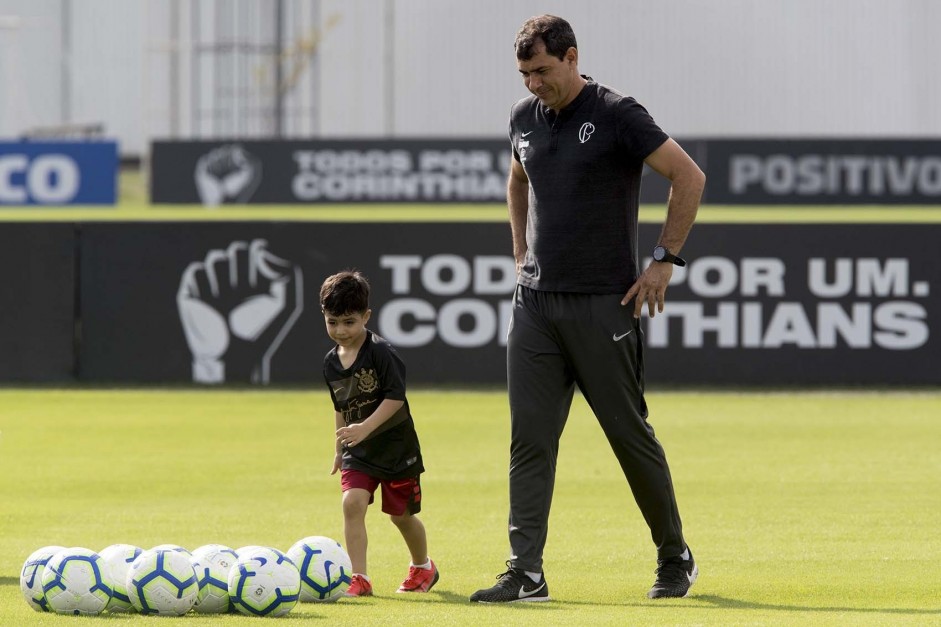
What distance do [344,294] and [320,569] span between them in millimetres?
1068

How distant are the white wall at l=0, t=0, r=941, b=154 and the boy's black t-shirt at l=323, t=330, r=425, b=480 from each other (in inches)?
1527

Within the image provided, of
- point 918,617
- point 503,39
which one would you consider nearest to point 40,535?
point 918,617

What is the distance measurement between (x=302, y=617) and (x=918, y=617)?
218 cm

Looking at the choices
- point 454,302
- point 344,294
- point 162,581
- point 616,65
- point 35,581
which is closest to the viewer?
point 162,581

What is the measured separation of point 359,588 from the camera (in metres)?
6.62

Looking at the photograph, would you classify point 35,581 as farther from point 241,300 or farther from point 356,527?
point 241,300

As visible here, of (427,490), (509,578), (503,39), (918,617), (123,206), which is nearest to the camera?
(918,617)

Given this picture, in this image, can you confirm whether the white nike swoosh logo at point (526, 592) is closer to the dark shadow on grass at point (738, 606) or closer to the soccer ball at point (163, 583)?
the dark shadow on grass at point (738, 606)

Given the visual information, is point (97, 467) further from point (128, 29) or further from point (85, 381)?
point (128, 29)

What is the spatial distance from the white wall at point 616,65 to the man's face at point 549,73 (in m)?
39.3

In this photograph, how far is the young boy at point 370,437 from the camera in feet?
22.0

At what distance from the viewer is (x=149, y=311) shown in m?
15.3

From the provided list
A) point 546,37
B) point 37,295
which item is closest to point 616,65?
point 37,295

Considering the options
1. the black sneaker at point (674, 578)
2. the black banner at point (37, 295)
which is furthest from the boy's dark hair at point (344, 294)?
the black banner at point (37, 295)
